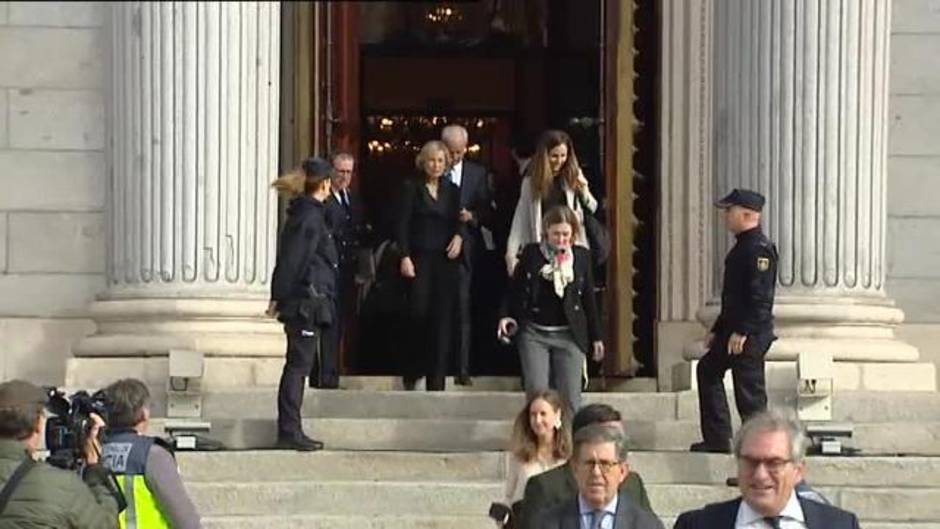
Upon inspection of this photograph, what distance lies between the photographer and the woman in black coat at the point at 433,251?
16359mm

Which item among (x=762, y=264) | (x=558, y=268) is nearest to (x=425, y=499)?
(x=558, y=268)

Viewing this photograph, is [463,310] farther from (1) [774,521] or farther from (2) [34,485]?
(1) [774,521]

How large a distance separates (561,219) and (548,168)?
4.23 ft

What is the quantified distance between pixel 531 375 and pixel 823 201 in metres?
2.32

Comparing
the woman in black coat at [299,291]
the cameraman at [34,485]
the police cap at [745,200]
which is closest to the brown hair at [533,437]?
the cameraman at [34,485]

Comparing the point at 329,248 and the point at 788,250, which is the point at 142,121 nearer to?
the point at 329,248

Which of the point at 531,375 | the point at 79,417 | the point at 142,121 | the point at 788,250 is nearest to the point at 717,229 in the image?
the point at 788,250

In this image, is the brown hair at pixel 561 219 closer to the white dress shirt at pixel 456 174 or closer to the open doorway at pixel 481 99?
the white dress shirt at pixel 456 174

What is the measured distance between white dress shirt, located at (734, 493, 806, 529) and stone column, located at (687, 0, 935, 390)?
8.50 meters

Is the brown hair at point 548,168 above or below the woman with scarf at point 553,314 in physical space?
above

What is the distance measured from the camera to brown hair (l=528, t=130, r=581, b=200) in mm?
15602

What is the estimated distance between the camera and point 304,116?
1791 cm

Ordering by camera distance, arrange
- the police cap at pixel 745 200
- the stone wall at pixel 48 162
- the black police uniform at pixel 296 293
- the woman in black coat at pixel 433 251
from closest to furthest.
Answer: the police cap at pixel 745 200
the black police uniform at pixel 296 293
the woman in black coat at pixel 433 251
the stone wall at pixel 48 162

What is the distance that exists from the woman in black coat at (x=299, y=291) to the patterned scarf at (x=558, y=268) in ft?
4.00
